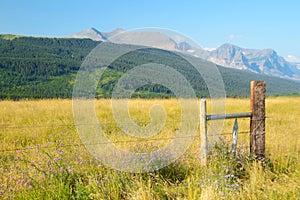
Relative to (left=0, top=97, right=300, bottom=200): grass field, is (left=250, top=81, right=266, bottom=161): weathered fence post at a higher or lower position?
higher

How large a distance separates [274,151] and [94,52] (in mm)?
4625

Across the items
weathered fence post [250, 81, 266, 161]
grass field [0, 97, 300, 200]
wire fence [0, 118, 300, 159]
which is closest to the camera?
grass field [0, 97, 300, 200]

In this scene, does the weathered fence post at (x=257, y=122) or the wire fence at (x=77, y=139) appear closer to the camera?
the weathered fence post at (x=257, y=122)

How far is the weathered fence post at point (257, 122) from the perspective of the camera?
21.5 feet

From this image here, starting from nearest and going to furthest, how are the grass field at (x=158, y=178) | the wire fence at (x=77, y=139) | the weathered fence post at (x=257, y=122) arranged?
the grass field at (x=158, y=178), the weathered fence post at (x=257, y=122), the wire fence at (x=77, y=139)

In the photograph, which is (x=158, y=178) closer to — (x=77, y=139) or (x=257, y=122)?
(x=257, y=122)

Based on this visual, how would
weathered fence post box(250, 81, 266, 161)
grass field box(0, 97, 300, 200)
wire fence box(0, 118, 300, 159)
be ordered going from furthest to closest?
1. wire fence box(0, 118, 300, 159)
2. weathered fence post box(250, 81, 266, 161)
3. grass field box(0, 97, 300, 200)

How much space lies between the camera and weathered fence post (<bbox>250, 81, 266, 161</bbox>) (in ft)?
21.5

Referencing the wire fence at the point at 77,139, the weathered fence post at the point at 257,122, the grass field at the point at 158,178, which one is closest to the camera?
the grass field at the point at 158,178

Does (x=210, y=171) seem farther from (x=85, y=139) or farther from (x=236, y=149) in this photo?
(x=85, y=139)

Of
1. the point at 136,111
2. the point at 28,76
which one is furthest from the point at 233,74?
the point at 136,111

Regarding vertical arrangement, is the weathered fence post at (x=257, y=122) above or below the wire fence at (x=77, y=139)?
above

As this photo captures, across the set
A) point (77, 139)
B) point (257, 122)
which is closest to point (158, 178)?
point (257, 122)

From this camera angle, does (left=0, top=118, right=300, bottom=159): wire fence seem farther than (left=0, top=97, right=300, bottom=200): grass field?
Yes
